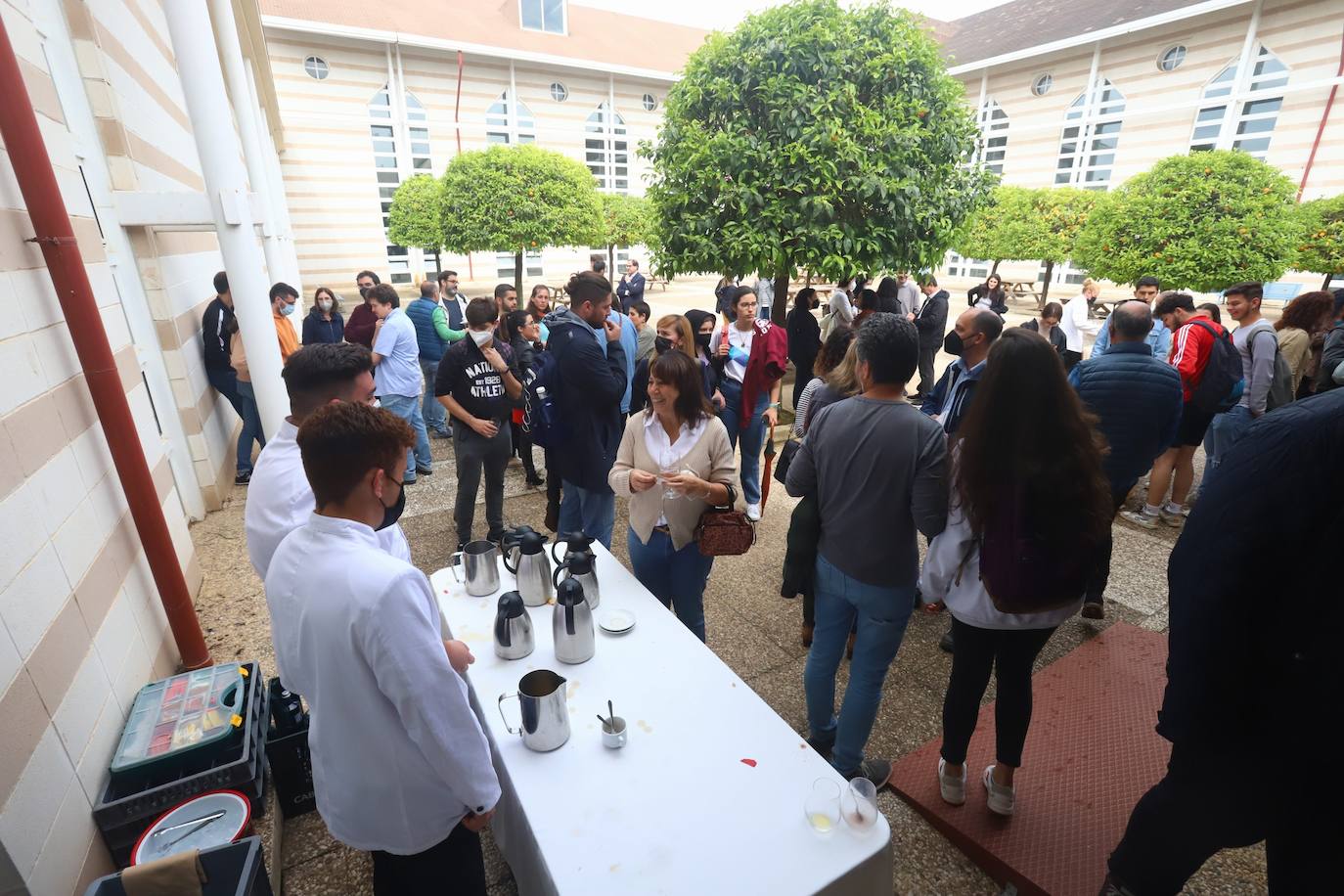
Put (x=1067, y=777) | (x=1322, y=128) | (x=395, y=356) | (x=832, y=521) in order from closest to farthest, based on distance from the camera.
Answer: (x=832, y=521)
(x=1067, y=777)
(x=395, y=356)
(x=1322, y=128)

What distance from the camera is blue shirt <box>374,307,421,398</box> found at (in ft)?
17.9

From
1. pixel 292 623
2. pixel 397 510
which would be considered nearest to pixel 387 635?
pixel 292 623

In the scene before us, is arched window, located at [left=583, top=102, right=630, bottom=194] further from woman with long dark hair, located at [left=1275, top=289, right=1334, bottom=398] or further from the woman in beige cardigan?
the woman in beige cardigan

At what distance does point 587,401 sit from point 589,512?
0.77 metres

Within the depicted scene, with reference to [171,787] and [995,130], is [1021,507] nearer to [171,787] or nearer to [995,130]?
[171,787]

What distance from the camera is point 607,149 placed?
94.5 ft

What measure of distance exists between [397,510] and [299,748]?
1.43 m

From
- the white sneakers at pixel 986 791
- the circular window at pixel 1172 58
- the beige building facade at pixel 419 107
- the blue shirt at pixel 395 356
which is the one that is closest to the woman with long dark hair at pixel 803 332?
the blue shirt at pixel 395 356

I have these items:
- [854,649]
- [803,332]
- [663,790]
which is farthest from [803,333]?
[663,790]

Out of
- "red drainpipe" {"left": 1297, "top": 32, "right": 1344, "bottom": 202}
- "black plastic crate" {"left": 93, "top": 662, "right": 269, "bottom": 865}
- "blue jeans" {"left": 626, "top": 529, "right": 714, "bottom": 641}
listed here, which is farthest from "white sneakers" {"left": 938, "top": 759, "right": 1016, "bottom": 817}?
"red drainpipe" {"left": 1297, "top": 32, "right": 1344, "bottom": 202}

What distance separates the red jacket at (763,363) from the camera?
17.1 feet

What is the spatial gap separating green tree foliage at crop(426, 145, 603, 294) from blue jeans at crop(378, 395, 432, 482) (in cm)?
811

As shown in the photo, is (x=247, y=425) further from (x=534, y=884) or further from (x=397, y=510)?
(x=534, y=884)

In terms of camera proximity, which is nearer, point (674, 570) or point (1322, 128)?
point (674, 570)
